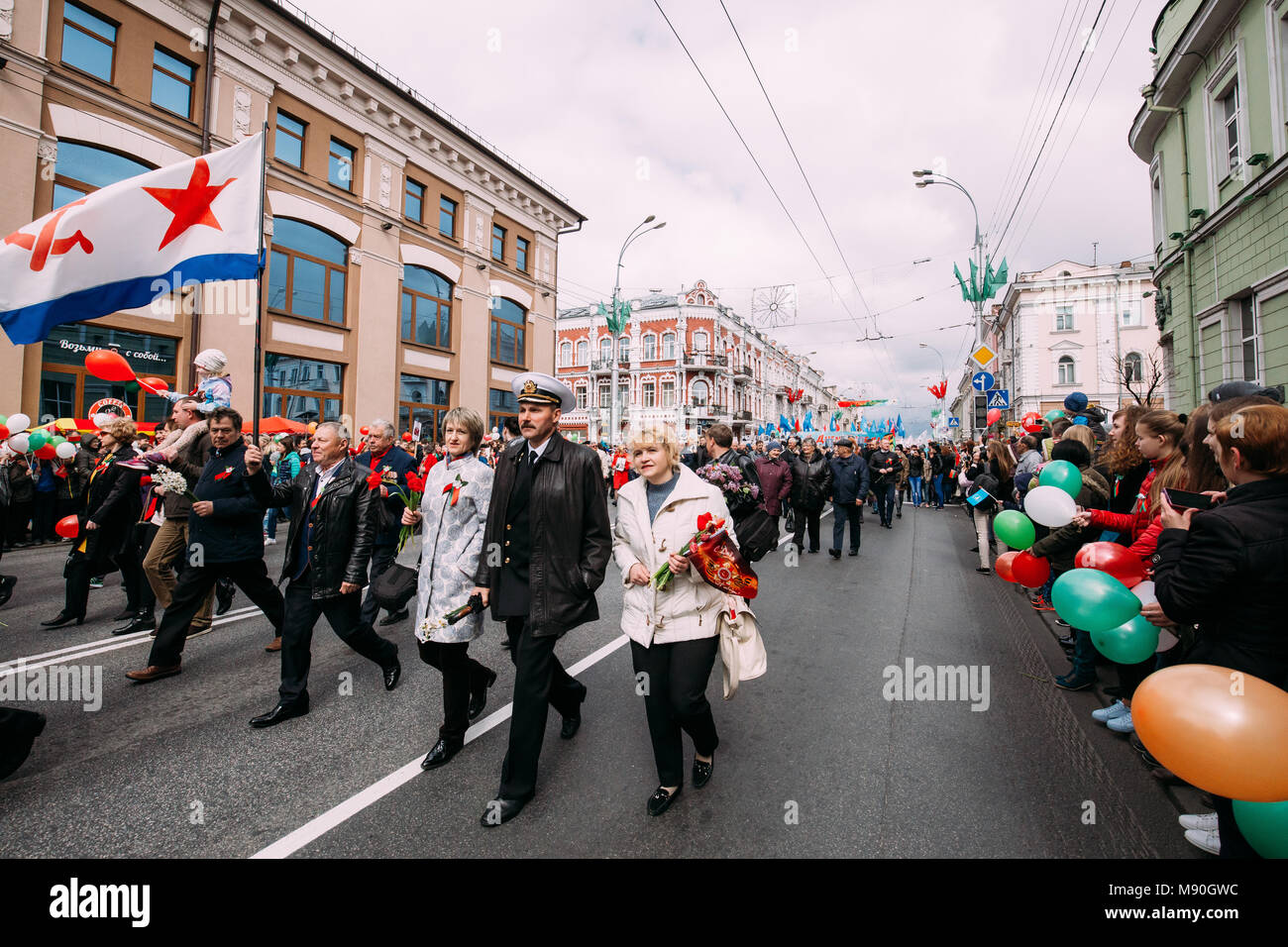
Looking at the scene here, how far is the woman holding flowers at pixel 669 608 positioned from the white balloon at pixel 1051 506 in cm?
207

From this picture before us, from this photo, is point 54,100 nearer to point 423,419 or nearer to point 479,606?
point 423,419

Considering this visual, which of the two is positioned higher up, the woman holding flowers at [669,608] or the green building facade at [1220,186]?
the green building facade at [1220,186]

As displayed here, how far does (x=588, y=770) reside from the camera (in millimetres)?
3135

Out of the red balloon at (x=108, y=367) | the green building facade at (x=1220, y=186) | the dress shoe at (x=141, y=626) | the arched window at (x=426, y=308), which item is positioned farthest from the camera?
the arched window at (x=426, y=308)

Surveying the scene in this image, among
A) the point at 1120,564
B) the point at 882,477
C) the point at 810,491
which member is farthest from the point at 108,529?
the point at 882,477

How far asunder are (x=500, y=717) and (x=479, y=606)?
111cm

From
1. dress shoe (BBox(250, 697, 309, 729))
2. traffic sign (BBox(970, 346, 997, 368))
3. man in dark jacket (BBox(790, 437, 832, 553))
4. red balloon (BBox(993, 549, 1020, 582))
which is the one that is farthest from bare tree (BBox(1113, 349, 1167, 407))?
dress shoe (BBox(250, 697, 309, 729))

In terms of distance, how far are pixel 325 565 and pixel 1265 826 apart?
4609 mm

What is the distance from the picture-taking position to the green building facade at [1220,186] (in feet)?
32.8

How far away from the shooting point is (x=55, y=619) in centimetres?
561

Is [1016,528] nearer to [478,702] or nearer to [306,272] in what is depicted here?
[478,702]

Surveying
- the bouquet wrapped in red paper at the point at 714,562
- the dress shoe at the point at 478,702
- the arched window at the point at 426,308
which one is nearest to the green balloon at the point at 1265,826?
the bouquet wrapped in red paper at the point at 714,562

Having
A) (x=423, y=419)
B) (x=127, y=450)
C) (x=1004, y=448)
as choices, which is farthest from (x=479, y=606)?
(x=423, y=419)

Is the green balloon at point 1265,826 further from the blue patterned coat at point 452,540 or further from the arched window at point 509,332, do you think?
the arched window at point 509,332
